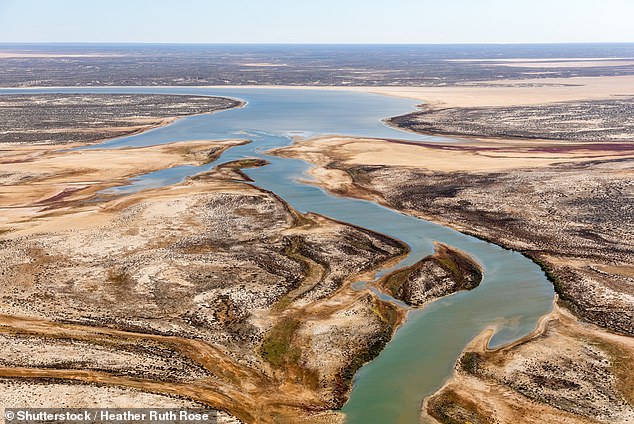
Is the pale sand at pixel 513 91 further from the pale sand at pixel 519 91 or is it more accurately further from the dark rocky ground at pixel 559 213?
the dark rocky ground at pixel 559 213

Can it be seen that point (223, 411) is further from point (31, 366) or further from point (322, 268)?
point (322, 268)

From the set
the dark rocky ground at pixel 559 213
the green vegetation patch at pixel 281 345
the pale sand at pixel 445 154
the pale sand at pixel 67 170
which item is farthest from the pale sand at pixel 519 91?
the green vegetation patch at pixel 281 345

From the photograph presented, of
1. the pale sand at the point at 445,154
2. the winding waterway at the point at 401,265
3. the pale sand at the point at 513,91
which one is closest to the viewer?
the winding waterway at the point at 401,265

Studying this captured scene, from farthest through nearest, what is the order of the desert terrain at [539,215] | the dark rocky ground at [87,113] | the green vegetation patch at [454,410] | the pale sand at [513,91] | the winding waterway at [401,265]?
1. the pale sand at [513,91]
2. the dark rocky ground at [87,113]
3. the winding waterway at [401,265]
4. the desert terrain at [539,215]
5. the green vegetation patch at [454,410]

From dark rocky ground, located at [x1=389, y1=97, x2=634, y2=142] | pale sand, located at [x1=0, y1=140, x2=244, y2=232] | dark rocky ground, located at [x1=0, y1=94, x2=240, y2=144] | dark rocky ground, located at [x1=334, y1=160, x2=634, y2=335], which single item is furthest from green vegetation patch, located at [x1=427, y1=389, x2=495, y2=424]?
dark rocky ground, located at [x1=0, y1=94, x2=240, y2=144]

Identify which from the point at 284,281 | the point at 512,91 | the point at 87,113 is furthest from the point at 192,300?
the point at 512,91

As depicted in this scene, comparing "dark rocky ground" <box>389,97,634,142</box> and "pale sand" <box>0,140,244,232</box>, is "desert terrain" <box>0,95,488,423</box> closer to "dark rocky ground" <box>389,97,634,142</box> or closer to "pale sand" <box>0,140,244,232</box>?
"pale sand" <box>0,140,244,232</box>
